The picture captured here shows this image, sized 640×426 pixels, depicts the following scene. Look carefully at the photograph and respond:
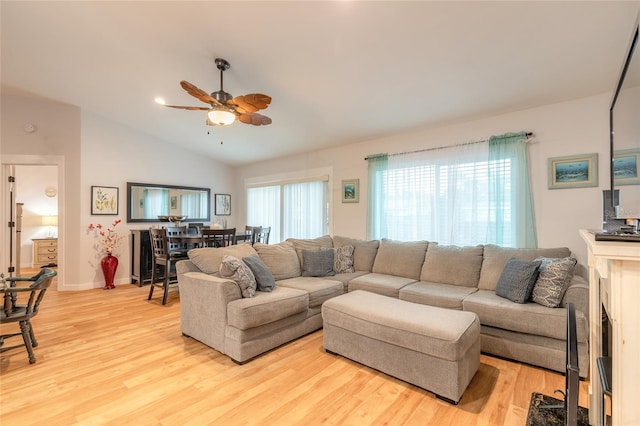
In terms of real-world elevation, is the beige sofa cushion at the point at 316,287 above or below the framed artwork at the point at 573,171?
below

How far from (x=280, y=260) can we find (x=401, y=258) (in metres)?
1.51

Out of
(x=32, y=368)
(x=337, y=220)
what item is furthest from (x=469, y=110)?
(x=32, y=368)

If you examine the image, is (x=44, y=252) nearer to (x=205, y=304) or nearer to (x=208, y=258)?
(x=208, y=258)

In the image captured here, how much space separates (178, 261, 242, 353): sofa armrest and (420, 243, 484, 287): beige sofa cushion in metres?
2.15

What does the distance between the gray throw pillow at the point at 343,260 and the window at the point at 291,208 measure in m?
1.16

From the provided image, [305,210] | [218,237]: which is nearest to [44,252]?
[218,237]

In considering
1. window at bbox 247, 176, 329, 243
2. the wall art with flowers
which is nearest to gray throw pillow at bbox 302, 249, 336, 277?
window at bbox 247, 176, 329, 243

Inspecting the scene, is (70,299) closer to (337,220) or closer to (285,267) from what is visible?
(285,267)

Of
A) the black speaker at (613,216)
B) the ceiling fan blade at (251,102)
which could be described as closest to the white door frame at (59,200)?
the ceiling fan blade at (251,102)

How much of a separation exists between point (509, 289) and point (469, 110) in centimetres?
202

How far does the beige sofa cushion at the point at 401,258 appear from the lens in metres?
3.52

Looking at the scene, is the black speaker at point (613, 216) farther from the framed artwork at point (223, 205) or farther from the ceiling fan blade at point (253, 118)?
the framed artwork at point (223, 205)

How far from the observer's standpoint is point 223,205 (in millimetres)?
6777

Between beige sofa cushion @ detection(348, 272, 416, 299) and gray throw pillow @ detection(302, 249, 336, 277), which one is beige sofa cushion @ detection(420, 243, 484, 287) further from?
gray throw pillow @ detection(302, 249, 336, 277)
